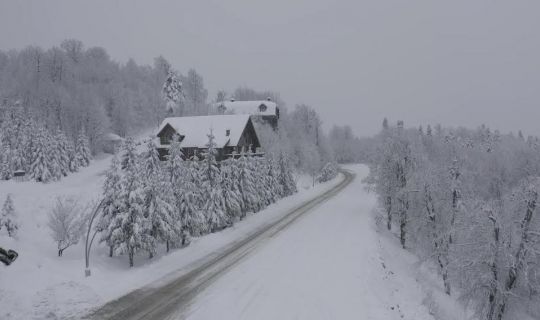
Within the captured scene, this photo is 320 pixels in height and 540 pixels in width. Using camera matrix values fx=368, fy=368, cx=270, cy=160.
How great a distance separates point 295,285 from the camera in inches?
791

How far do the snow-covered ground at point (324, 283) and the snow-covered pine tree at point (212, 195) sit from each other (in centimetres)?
567

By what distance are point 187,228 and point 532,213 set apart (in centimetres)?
2288

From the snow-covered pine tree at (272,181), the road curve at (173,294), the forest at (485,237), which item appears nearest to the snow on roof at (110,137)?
the snow-covered pine tree at (272,181)

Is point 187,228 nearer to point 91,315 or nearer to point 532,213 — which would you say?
point 91,315

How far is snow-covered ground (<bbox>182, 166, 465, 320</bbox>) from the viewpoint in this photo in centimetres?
1705

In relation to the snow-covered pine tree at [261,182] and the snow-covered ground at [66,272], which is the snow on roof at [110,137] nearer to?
the snow-covered ground at [66,272]

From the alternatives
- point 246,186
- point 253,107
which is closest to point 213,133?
point 246,186

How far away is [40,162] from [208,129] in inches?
1084

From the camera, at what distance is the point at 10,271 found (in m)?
17.4

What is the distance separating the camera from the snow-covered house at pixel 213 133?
57062 millimetres

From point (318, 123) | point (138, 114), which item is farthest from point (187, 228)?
point (318, 123)

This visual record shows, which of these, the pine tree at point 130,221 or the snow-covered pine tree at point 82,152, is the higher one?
the snow-covered pine tree at point 82,152

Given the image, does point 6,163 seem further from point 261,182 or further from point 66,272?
point 66,272

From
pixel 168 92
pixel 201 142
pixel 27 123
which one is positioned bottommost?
pixel 201 142
